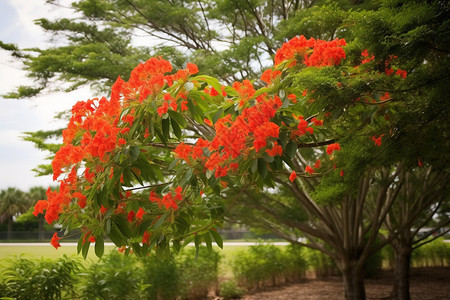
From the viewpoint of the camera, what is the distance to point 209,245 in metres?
Result: 2.82

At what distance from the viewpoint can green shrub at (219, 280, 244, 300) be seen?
8.17 m

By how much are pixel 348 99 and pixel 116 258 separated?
500 cm

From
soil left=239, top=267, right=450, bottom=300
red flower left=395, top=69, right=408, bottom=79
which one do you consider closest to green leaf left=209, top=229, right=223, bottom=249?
red flower left=395, top=69, right=408, bottom=79

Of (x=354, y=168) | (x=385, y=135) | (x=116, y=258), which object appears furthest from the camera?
(x=116, y=258)

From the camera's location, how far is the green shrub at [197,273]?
7.45 m

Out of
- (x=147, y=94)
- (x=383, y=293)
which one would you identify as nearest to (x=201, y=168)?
(x=147, y=94)

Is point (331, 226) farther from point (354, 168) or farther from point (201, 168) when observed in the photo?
point (201, 168)

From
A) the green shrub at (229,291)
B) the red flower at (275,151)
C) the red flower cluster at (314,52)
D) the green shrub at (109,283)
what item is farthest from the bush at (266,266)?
the red flower at (275,151)

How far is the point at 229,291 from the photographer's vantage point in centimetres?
819

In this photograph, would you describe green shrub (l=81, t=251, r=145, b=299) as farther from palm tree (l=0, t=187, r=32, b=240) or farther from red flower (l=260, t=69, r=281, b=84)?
palm tree (l=0, t=187, r=32, b=240)

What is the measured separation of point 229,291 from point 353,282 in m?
2.70

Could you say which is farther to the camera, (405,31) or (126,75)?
(126,75)

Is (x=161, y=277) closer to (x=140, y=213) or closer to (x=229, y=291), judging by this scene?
(x=229, y=291)

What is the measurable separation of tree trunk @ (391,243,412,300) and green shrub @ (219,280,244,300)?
2.99 metres
